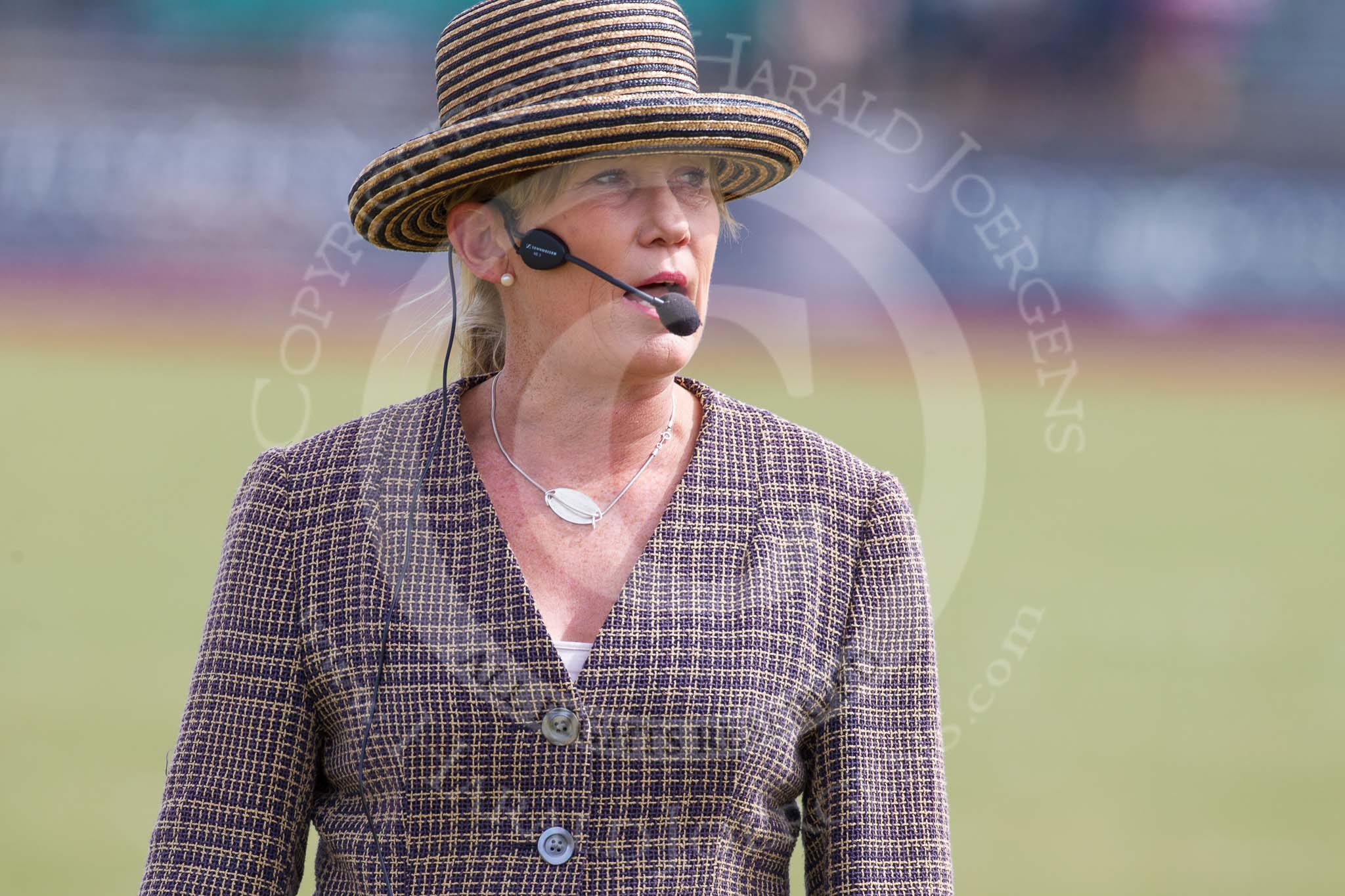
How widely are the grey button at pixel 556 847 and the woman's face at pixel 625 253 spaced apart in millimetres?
395

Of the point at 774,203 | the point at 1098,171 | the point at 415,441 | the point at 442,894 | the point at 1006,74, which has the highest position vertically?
the point at 1006,74

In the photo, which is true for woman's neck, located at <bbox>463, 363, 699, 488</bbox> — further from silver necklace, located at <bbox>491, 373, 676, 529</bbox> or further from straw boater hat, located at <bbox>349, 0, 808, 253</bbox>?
straw boater hat, located at <bbox>349, 0, 808, 253</bbox>

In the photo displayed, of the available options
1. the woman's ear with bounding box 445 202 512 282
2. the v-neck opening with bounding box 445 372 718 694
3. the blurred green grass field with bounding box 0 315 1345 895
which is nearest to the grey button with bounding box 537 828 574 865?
the v-neck opening with bounding box 445 372 718 694

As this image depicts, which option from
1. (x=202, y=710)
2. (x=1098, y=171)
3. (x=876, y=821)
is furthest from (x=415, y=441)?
(x=1098, y=171)

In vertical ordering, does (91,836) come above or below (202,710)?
above

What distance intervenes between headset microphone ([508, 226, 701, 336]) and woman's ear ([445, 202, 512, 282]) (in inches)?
1.0

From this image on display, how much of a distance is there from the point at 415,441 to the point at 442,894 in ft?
1.33

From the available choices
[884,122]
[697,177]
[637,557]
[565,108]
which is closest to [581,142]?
[565,108]

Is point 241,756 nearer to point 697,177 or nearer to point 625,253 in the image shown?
point 625,253

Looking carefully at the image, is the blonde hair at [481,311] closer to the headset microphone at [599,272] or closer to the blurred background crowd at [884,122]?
the headset microphone at [599,272]

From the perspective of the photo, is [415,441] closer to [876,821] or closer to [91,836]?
[876,821]

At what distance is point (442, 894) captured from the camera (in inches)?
48.6

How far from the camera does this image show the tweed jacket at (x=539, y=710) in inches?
48.8

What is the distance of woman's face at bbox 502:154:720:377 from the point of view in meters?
1.28
